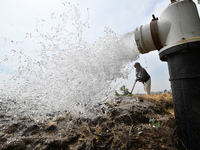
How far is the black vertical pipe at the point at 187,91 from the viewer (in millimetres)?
1382

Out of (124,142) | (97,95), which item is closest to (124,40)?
(97,95)

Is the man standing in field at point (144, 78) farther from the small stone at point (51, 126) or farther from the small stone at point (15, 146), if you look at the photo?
the small stone at point (15, 146)

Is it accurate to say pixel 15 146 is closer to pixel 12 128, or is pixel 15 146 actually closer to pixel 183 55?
pixel 12 128

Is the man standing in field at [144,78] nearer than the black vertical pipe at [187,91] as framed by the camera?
No

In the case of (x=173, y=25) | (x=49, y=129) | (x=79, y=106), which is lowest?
(x=49, y=129)

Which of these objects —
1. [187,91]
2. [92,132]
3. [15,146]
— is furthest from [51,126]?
[187,91]

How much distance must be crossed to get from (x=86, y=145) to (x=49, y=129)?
0.68m

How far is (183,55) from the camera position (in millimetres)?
1483

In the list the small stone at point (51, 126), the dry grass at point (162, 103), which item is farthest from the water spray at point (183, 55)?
the small stone at point (51, 126)

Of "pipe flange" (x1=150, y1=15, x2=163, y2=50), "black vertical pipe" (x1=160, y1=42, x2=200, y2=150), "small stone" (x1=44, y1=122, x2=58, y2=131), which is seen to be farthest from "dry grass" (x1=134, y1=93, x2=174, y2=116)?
"small stone" (x1=44, y1=122, x2=58, y2=131)

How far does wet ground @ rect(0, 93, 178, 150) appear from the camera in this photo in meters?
1.49

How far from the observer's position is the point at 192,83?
4.62 ft

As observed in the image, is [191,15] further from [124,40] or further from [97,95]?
[97,95]

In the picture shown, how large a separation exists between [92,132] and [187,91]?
1259 millimetres
